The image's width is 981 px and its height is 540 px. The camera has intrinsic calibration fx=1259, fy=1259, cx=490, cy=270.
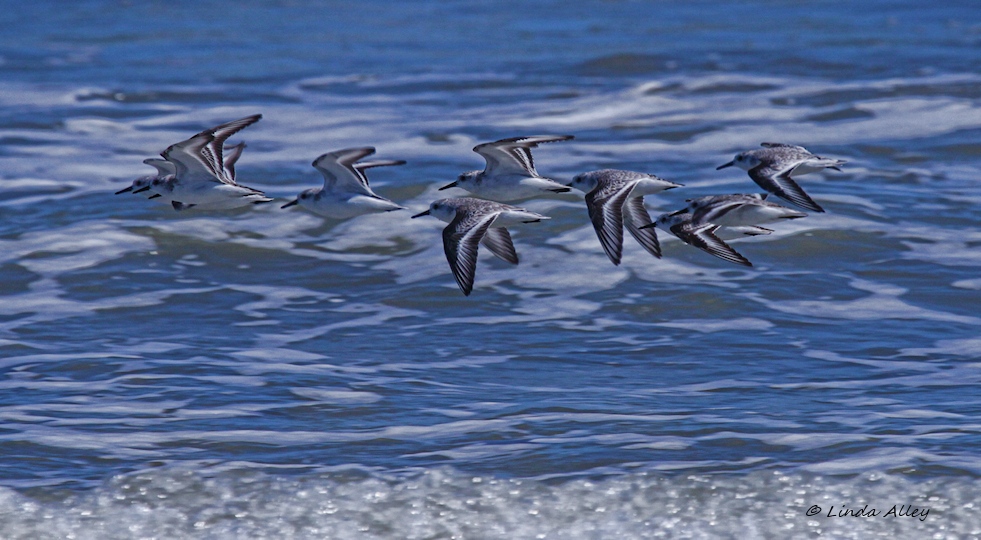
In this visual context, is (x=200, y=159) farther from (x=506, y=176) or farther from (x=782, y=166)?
(x=782, y=166)

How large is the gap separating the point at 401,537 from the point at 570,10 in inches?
878

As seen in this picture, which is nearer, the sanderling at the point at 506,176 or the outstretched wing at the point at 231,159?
the sanderling at the point at 506,176

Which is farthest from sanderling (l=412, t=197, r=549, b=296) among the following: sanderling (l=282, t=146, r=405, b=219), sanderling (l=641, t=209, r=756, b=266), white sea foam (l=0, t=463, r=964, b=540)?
white sea foam (l=0, t=463, r=964, b=540)

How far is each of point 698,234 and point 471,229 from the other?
129cm

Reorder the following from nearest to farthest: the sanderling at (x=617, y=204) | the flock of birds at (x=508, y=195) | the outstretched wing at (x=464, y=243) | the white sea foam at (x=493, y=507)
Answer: the white sea foam at (x=493, y=507)
the outstretched wing at (x=464, y=243)
the sanderling at (x=617, y=204)
the flock of birds at (x=508, y=195)

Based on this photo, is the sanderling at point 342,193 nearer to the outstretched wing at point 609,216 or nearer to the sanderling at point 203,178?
the sanderling at point 203,178

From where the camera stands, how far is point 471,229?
282 inches

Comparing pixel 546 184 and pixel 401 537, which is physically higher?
pixel 546 184

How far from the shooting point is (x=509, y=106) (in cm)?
1792

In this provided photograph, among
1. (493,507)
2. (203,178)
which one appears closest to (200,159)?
(203,178)

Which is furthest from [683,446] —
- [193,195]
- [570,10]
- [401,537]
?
[570,10]

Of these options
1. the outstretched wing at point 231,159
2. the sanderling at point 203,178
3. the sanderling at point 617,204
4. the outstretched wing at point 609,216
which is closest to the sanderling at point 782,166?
the sanderling at point 617,204

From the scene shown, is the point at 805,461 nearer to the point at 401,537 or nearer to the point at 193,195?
the point at 401,537

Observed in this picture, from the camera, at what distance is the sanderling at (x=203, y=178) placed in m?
7.80
